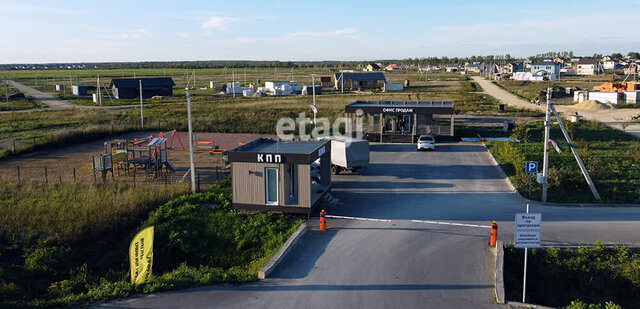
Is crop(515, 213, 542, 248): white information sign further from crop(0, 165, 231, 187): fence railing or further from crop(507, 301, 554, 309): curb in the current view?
crop(0, 165, 231, 187): fence railing

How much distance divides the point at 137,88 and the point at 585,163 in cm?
7559

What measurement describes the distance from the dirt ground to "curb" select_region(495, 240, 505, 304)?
15027 millimetres

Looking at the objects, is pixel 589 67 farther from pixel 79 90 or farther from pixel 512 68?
pixel 79 90

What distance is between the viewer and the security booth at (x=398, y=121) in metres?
38.9

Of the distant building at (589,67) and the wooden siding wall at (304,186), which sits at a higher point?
the distant building at (589,67)

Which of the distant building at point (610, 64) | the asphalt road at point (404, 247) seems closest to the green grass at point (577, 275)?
the asphalt road at point (404, 247)

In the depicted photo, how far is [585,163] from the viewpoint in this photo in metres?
28.5

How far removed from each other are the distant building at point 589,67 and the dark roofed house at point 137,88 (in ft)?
433

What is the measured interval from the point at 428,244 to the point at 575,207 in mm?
8423

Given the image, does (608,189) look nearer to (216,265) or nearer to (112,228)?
(216,265)

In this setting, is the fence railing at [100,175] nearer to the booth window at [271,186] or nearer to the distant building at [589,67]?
the booth window at [271,186]

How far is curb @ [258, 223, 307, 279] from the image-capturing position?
13.3 meters

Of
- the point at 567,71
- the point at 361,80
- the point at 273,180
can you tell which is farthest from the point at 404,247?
the point at 567,71

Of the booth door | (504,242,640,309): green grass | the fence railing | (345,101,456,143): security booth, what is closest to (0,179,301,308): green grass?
the fence railing
